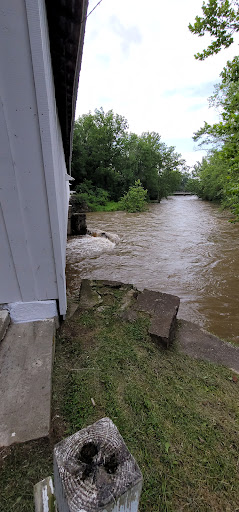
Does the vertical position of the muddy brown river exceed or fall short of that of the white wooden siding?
it falls short

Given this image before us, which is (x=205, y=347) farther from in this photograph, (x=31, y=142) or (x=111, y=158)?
(x=111, y=158)

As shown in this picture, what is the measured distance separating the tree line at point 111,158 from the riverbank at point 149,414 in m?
18.9

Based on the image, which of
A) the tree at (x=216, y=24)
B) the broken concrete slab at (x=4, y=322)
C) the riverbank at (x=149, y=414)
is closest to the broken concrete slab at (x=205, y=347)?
the riverbank at (x=149, y=414)

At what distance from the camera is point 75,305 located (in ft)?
8.30

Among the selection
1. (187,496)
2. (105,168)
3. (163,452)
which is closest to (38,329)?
(163,452)

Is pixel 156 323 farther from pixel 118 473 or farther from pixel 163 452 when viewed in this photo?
pixel 118 473

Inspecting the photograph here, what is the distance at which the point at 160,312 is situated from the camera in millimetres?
2434

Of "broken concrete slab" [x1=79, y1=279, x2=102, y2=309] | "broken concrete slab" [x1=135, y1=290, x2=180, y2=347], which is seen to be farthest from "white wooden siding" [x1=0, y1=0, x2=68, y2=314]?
"broken concrete slab" [x1=135, y1=290, x2=180, y2=347]

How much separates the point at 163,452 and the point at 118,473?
0.87 meters

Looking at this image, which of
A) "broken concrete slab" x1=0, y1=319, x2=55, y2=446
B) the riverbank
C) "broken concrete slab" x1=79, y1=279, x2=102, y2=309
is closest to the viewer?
the riverbank

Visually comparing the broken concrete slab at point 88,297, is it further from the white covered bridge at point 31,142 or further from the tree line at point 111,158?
the tree line at point 111,158

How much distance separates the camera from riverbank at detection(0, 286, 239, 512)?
104cm

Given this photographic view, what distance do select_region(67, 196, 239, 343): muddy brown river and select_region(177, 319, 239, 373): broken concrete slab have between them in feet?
4.13

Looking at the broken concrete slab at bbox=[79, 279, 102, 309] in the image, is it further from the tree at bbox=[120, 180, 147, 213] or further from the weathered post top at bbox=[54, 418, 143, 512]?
the tree at bbox=[120, 180, 147, 213]
